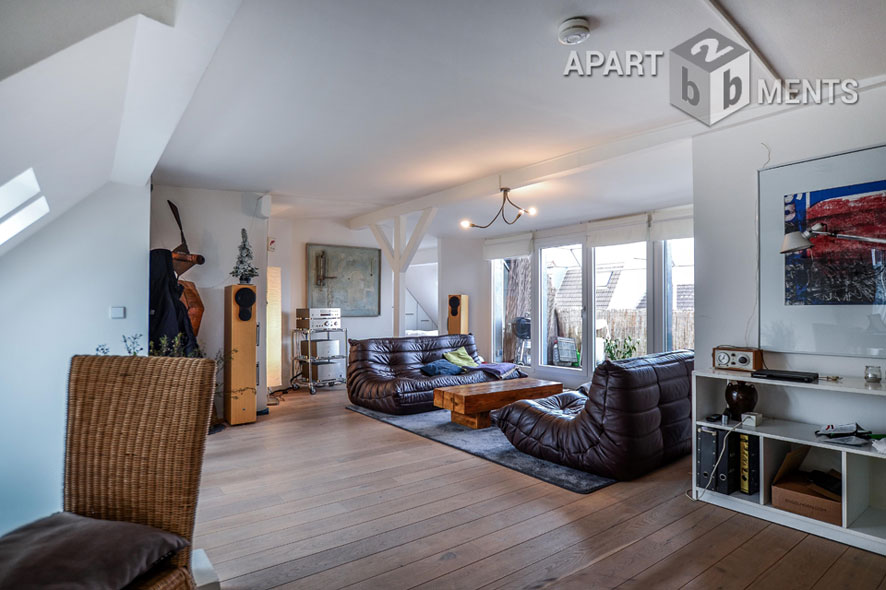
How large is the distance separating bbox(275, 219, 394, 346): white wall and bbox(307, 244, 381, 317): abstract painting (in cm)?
8

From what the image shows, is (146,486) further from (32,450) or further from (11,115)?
(32,450)

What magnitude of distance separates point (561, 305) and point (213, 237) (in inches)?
191

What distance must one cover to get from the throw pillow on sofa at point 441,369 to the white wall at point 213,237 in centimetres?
184

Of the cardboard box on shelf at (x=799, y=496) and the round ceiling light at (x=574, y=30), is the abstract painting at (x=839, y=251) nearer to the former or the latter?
the cardboard box on shelf at (x=799, y=496)

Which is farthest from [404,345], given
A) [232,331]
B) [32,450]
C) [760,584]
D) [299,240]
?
[760,584]

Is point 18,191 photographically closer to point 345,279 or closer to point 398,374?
point 398,374

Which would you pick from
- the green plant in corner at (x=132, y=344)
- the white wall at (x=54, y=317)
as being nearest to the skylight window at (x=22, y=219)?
the white wall at (x=54, y=317)

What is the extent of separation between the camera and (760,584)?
1.97 metres

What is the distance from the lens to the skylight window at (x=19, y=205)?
2375 mm

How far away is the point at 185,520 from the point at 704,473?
2.68 m

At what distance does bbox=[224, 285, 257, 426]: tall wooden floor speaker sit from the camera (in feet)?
15.8

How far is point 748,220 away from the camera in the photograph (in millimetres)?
2994

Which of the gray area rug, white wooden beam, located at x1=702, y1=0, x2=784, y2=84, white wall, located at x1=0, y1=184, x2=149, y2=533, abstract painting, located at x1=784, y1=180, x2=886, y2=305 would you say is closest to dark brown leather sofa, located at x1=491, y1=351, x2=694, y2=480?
the gray area rug

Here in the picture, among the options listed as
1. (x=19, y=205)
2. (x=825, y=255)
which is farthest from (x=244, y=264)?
(x=825, y=255)
